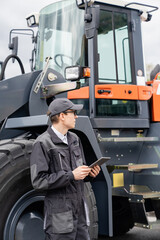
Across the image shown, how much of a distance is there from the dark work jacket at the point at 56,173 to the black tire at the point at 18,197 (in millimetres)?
484

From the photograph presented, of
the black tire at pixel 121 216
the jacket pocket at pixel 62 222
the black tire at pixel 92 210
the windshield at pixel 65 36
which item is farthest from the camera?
the black tire at pixel 121 216

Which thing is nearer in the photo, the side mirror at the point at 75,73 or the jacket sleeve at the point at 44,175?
the jacket sleeve at the point at 44,175

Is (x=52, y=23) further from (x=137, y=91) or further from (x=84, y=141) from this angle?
(x=84, y=141)

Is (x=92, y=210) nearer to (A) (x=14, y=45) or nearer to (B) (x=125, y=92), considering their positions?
(B) (x=125, y=92)

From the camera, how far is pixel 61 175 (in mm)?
2674

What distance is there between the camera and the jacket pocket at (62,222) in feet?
8.66

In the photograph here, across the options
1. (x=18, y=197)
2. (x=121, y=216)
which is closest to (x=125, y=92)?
(x=121, y=216)

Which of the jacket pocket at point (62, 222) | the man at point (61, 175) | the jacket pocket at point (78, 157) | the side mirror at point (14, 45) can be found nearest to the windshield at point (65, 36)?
the side mirror at point (14, 45)

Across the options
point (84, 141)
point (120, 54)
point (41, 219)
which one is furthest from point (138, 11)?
point (41, 219)

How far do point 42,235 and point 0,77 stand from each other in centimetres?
180

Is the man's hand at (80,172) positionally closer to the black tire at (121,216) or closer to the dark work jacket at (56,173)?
the dark work jacket at (56,173)

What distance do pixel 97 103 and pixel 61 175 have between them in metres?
1.82

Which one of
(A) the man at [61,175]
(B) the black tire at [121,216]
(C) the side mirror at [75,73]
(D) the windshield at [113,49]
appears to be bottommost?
(B) the black tire at [121,216]

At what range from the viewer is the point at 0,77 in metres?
4.03
